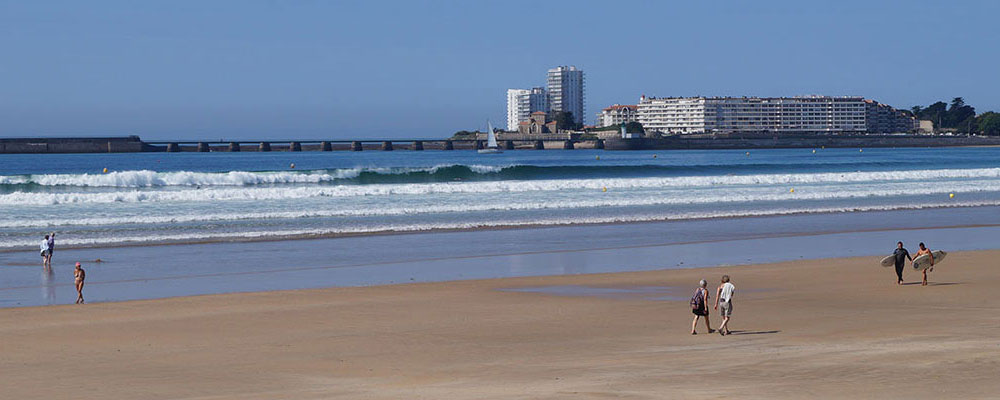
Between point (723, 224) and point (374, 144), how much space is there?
146478 mm

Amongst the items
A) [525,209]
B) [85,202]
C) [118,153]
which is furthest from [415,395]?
[118,153]

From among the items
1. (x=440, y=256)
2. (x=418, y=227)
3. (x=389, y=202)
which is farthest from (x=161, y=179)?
(x=440, y=256)

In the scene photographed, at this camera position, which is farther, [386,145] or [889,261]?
[386,145]

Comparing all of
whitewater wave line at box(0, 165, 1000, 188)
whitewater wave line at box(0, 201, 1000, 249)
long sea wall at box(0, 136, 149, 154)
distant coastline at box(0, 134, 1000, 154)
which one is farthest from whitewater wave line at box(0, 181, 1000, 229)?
long sea wall at box(0, 136, 149, 154)

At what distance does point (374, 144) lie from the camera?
569 feet

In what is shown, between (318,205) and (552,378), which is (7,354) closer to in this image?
(552,378)

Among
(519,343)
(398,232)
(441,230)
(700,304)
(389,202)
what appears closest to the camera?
(519,343)

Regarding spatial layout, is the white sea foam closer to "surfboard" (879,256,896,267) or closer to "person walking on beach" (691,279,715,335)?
"surfboard" (879,256,896,267)

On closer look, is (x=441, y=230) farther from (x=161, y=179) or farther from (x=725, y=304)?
(x=161, y=179)

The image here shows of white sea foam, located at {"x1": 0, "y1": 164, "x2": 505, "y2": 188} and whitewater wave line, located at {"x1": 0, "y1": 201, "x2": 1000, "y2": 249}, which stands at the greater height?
white sea foam, located at {"x1": 0, "y1": 164, "x2": 505, "y2": 188}

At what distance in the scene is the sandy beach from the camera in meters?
10.1

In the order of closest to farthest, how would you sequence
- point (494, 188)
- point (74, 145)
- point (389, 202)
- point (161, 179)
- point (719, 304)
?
point (719, 304) < point (389, 202) < point (494, 188) < point (161, 179) < point (74, 145)

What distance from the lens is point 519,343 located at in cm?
1252

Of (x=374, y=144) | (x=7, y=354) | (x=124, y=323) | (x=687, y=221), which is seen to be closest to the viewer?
(x=7, y=354)
